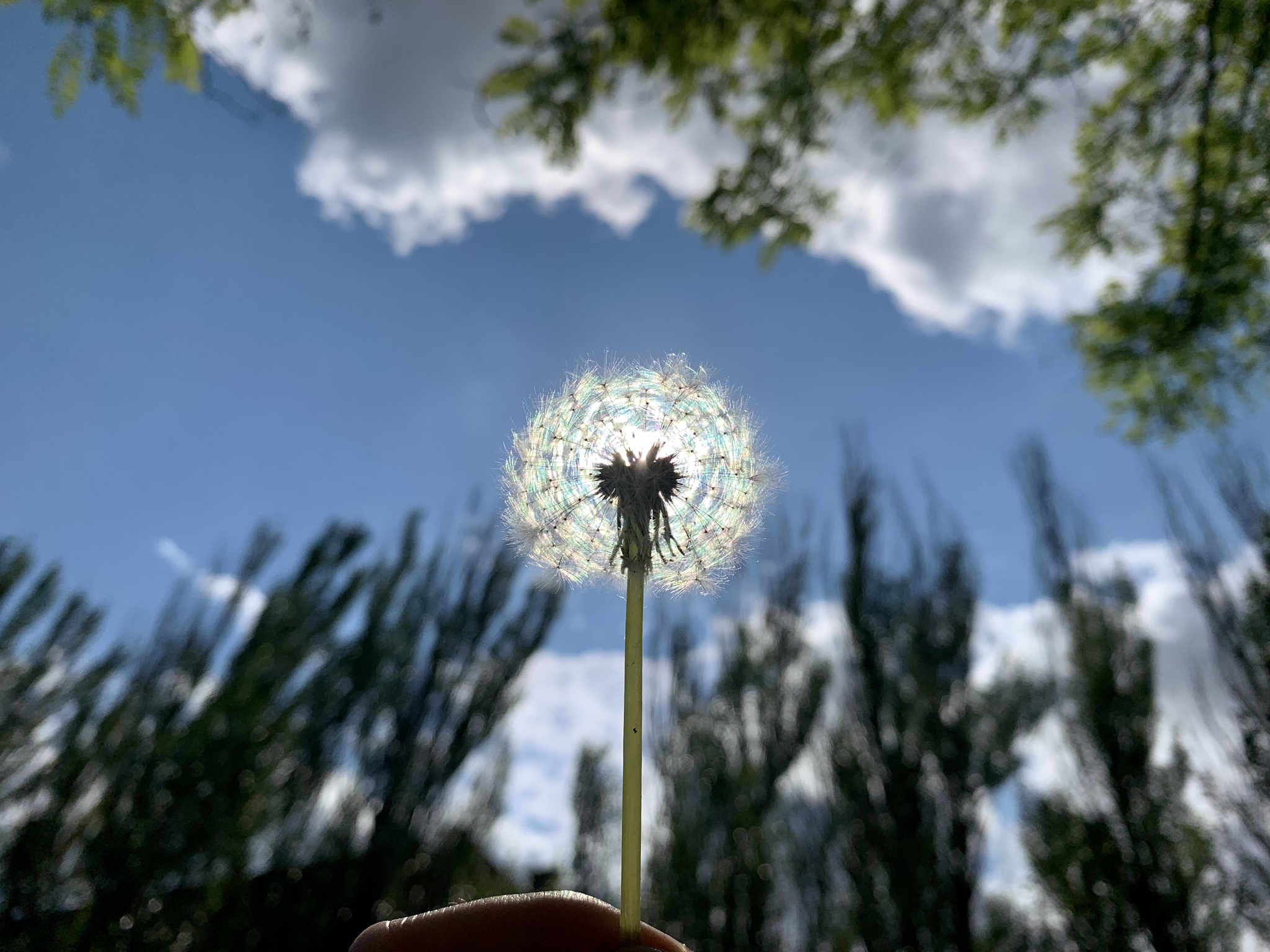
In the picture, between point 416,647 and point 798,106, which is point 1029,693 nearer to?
point 416,647

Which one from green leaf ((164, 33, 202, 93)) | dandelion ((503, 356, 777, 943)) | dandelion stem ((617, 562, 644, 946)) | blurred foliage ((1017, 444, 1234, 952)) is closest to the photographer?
dandelion stem ((617, 562, 644, 946))

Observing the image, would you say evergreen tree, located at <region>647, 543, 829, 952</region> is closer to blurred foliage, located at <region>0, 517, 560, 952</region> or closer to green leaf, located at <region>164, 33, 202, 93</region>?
blurred foliage, located at <region>0, 517, 560, 952</region>

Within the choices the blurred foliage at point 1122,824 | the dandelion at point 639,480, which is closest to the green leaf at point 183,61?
the dandelion at point 639,480

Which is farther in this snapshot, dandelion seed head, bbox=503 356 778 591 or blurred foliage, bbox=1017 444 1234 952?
blurred foliage, bbox=1017 444 1234 952

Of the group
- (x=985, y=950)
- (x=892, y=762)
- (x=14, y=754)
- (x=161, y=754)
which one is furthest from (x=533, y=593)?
(x=985, y=950)

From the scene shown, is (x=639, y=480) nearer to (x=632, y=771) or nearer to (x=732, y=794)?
(x=632, y=771)

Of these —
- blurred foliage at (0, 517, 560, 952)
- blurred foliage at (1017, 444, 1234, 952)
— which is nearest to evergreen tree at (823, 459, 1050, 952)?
blurred foliage at (1017, 444, 1234, 952)

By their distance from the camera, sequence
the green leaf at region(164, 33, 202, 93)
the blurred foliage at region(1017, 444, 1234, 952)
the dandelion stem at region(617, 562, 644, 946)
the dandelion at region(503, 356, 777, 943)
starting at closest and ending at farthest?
the dandelion stem at region(617, 562, 644, 946) < the dandelion at region(503, 356, 777, 943) < the green leaf at region(164, 33, 202, 93) < the blurred foliage at region(1017, 444, 1234, 952)

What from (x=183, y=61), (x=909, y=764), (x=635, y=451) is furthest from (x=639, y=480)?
(x=909, y=764)
